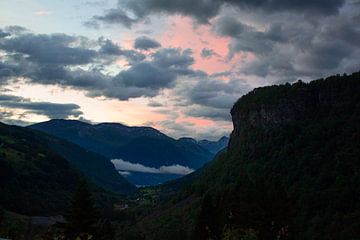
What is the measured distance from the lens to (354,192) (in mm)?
178500

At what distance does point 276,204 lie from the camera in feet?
203

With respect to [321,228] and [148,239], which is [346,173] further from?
[148,239]

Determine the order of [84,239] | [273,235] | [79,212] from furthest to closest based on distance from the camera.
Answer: [273,235] → [79,212] → [84,239]

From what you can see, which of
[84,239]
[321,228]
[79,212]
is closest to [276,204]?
[79,212]

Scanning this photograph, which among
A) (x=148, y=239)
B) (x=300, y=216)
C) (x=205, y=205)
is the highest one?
(x=205, y=205)

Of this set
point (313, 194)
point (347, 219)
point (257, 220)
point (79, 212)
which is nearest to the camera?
point (79, 212)

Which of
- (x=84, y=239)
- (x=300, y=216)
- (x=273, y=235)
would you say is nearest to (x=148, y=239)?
(x=300, y=216)

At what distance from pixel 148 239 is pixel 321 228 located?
196 feet

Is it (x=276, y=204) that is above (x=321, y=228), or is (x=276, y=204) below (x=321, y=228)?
above

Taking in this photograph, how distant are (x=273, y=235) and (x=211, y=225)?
3661cm

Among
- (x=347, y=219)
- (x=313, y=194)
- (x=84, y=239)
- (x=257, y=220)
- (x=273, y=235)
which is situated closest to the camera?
(x=84, y=239)

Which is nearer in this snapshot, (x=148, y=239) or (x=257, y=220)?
(x=257, y=220)

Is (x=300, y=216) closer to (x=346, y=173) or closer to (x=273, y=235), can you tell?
(x=346, y=173)

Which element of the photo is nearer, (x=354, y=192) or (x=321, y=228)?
(x=321, y=228)
